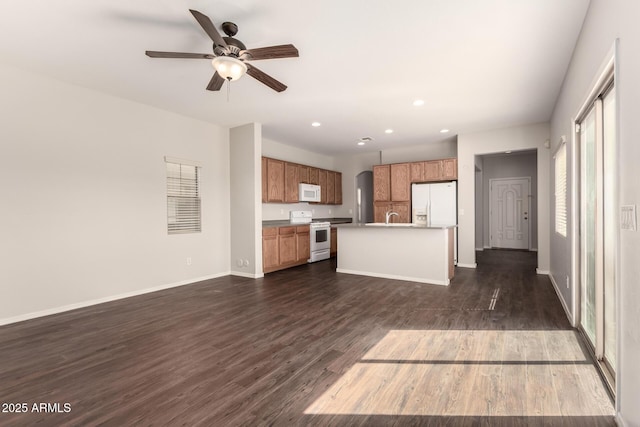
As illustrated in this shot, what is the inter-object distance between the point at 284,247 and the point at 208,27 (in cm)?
458

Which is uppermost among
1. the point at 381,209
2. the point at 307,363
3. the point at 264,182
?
the point at 264,182

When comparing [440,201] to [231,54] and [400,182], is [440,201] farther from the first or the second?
[231,54]

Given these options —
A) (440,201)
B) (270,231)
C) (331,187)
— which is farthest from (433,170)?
(270,231)

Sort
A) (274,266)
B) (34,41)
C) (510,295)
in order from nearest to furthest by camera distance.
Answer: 1. (34,41)
2. (510,295)
3. (274,266)

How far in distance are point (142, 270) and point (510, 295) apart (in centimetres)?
530

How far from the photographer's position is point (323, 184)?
804cm

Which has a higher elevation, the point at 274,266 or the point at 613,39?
the point at 613,39

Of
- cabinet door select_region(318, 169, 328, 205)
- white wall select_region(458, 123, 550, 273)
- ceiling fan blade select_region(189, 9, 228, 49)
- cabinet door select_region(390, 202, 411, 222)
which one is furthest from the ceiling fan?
cabinet door select_region(390, 202, 411, 222)

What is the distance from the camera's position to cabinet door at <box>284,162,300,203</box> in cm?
679

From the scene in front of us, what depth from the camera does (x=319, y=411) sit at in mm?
1822

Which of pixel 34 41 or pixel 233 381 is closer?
pixel 233 381

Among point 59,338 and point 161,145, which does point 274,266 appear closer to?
point 161,145

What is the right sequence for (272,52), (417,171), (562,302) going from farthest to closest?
(417,171), (562,302), (272,52)

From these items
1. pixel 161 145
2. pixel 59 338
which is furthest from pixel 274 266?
pixel 59 338
